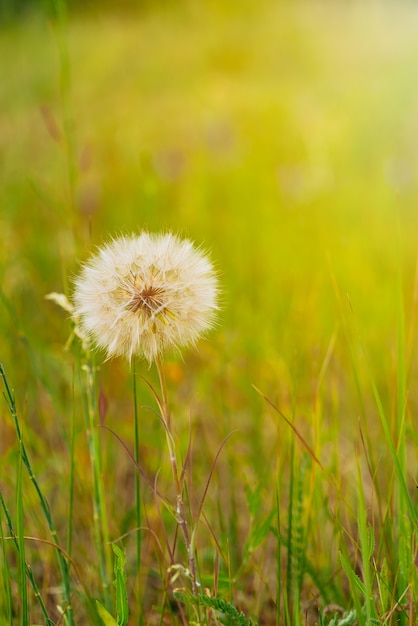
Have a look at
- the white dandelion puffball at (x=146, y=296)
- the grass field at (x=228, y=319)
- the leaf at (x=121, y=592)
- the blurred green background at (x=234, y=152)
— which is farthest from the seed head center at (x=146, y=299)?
Answer: the blurred green background at (x=234, y=152)

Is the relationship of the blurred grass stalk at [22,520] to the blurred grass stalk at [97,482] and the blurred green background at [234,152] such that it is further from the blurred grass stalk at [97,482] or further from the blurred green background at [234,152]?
the blurred green background at [234,152]

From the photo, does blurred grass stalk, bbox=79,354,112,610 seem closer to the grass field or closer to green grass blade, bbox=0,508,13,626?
the grass field

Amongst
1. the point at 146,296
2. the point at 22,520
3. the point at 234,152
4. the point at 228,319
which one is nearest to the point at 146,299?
the point at 146,296

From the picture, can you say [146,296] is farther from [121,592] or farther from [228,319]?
[228,319]

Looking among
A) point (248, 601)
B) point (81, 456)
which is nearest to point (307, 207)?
point (81, 456)

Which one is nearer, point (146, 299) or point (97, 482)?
point (146, 299)

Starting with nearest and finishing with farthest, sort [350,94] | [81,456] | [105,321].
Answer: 1. [105,321]
2. [81,456]
3. [350,94]

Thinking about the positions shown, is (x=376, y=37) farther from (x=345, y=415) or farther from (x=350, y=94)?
(x=345, y=415)
